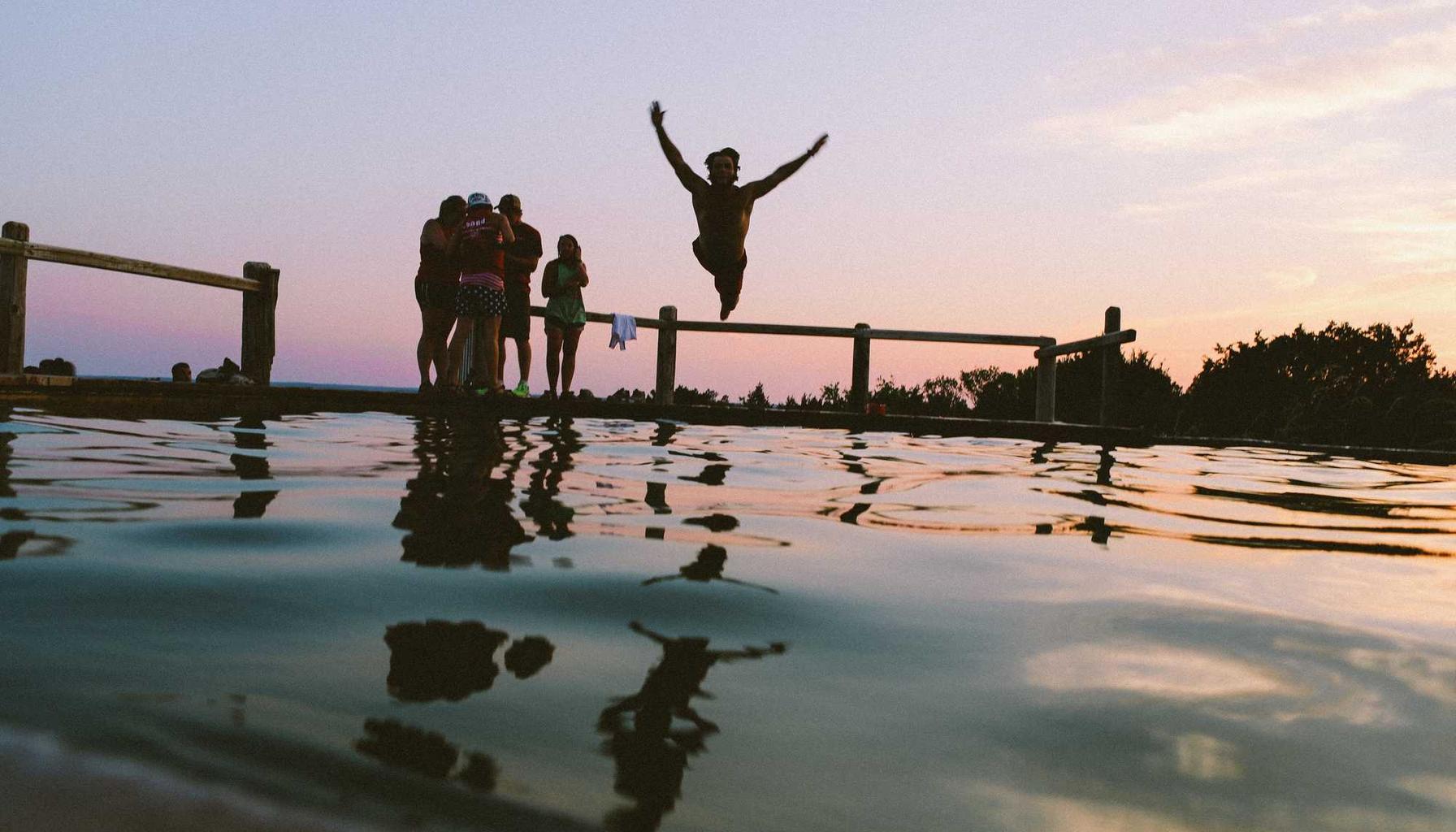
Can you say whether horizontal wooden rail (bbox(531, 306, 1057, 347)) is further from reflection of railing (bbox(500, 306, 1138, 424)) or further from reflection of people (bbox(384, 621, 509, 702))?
reflection of people (bbox(384, 621, 509, 702))

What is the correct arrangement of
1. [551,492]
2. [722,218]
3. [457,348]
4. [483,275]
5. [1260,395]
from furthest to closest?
[1260,395] → [457,348] → [483,275] → [722,218] → [551,492]

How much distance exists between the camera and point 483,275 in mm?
8578

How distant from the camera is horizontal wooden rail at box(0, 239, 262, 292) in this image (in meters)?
9.21

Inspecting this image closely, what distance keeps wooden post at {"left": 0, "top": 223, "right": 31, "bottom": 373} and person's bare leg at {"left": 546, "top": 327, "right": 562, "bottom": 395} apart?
4534 millimetres

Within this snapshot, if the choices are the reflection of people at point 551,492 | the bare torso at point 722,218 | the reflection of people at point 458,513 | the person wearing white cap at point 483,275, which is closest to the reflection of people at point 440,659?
the reflection of people at point 458,513

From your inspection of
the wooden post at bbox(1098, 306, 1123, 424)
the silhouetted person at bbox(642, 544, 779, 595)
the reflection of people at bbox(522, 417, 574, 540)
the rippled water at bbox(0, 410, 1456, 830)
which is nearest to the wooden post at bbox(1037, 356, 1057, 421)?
the wooden post at bbox(1098, 306, 1123, 424)

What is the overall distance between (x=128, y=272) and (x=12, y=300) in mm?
1021

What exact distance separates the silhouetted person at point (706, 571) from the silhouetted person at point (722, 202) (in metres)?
5.49

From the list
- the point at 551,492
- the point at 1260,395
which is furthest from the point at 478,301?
the point at 1260,395

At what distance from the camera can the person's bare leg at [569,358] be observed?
1020cm

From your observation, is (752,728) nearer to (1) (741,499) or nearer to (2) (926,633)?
(2) (926,633)

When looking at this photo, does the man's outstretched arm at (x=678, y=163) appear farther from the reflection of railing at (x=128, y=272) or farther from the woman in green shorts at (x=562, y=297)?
the reflection of railing at (x=128, y=272)

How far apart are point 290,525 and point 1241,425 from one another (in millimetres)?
21023

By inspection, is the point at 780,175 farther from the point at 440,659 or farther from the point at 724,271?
the point at 440,659
